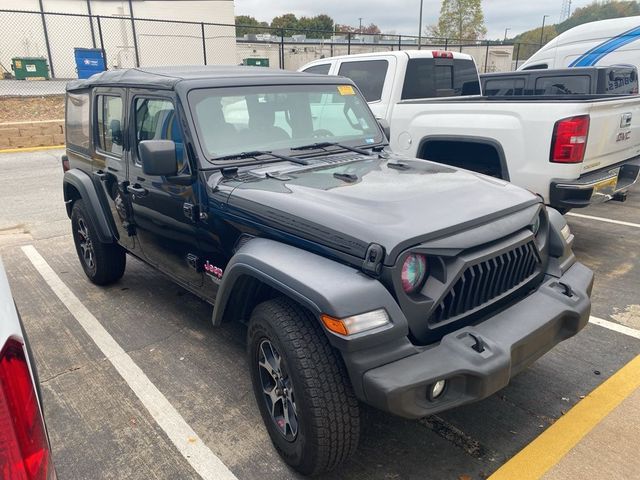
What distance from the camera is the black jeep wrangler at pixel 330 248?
212 cm

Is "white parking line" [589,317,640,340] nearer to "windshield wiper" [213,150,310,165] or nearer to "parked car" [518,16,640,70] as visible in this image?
"windshield wiper" [213,150,310,165]

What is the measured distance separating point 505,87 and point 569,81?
4.00 ft

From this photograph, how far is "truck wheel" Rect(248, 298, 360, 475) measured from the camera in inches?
85.4

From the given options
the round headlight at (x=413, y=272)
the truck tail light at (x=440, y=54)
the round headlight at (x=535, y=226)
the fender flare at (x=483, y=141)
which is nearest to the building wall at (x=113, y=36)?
the truck tail light at (x=440, y=54)

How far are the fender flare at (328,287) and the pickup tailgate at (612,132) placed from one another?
3.41 m

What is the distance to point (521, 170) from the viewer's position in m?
4.80

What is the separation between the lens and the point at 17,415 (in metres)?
1.26

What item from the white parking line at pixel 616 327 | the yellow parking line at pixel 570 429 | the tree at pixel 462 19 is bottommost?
the white parking line at pixel 616 327

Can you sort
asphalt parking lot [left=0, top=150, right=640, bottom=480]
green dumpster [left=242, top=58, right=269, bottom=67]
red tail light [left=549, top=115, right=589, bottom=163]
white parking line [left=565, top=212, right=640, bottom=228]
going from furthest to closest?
green dumpster [left=242, top=58, right=269, bottom=67] → white parking line [left=565, top=212, right=640, bottom=228] → red tail light [left=549, top=115, right=589, bottom=163] → asphalt parking lot [left=0, top=150, right=640, bottom=480]

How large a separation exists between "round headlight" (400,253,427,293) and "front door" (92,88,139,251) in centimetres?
253

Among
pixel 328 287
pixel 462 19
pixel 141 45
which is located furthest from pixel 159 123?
pixel 462 19

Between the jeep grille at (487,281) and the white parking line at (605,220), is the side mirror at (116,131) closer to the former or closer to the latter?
the jeep grille at (487,281)

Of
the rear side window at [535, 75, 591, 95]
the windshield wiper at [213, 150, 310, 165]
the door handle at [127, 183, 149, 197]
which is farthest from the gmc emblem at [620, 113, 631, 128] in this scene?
the door handle at [127, 183, 149, 197]

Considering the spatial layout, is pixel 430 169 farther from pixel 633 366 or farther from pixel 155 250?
pixel 155 250
